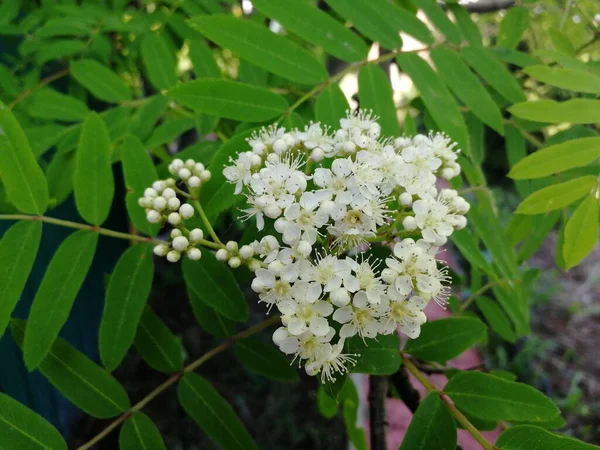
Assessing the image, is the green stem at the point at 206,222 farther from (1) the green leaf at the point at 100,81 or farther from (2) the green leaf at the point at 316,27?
(1) the green leaf at the point at 100,81

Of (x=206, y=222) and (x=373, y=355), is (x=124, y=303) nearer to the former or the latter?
(x=206, y=222)

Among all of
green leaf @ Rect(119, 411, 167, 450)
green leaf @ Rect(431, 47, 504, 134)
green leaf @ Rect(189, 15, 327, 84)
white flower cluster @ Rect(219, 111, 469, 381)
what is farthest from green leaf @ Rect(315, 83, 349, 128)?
green leaf @ Rect(119, 411, 167, 450)

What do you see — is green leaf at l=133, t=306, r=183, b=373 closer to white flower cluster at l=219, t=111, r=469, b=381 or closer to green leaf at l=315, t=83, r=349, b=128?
white flower cluster at l=219, t=111, r=469, b=381

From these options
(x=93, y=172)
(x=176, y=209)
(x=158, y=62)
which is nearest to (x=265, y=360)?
(x=176, y=209)

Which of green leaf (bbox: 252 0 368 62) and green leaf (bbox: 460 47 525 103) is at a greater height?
green leaf (bbox: 252 0 368 62)

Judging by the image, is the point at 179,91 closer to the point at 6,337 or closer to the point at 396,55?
the point at 396,55

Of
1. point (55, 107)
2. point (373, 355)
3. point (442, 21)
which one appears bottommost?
point (373, 355)

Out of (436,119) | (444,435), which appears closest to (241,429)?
(444,435)
